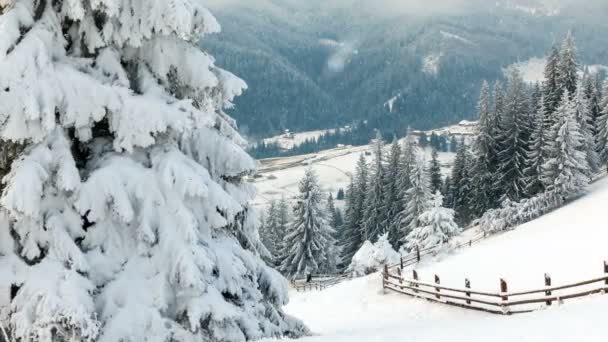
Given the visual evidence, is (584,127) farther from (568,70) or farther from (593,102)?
(593,102)

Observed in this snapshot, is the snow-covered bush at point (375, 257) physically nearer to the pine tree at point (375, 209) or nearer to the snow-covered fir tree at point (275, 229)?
the pine tree at point (375, 209)

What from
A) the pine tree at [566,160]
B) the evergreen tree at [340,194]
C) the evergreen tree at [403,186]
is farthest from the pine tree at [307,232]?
the evergreen tree at [340,194]

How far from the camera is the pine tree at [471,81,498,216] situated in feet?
198

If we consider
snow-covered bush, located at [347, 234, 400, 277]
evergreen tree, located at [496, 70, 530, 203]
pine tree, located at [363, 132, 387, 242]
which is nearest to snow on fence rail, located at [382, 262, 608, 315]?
snow-covered bush, located at [347, 234, 400, 277]

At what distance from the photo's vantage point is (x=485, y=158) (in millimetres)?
60656

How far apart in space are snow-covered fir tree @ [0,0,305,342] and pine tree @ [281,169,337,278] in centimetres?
4699

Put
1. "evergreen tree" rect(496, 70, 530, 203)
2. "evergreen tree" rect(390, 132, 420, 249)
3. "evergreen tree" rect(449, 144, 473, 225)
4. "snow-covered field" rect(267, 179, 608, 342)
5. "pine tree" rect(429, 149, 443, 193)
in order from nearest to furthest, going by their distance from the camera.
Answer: "snow-covered field" rect(267, 179, 608, 342)
"evergreen tree" rect(496, 70, 530, 203)
"evergreen tree" rect(449, 144, 473, 225)
"evergreen tree" rect(390, 132, 420, 249)
"pine tree" rect(429, 149, 443, 193)

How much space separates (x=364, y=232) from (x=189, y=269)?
200 ft

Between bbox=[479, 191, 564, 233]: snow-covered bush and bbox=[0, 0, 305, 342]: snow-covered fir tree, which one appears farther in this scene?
bbox=[479, 191, 564, 233]: snow-covered bush

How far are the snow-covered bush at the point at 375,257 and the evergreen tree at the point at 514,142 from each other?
20189mm

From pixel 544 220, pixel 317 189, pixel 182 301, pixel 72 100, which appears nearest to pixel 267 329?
pixel 182 301

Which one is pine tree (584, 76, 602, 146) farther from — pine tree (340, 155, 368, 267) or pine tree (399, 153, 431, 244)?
pine tree (340, 155, 368, 267)

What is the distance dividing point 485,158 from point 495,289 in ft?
122

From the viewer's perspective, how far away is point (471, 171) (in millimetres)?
62094
